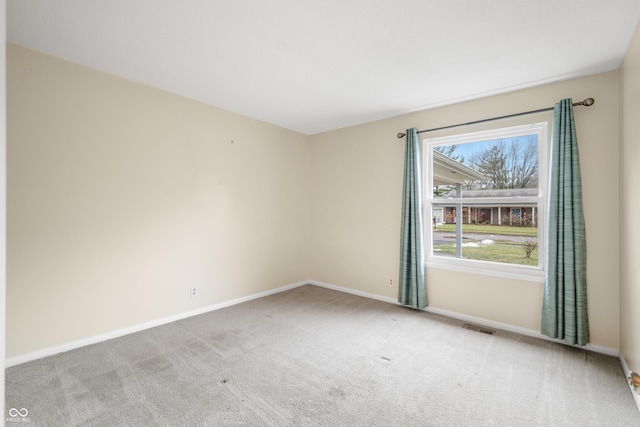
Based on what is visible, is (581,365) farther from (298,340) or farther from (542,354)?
(298,340)

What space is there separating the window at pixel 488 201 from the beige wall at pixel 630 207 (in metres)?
0.56

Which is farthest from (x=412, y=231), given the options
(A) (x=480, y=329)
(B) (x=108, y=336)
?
(B) (x=108, y=336)

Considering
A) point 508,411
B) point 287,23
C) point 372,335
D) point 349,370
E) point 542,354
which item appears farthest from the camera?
point 372,335

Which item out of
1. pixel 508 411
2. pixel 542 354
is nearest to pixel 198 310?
pixel 508 411

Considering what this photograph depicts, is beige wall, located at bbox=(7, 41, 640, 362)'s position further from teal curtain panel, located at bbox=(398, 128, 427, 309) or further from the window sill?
teal curtain panel, located at bbox=(398, 128, 427, 309)

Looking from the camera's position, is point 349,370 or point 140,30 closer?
point 140,30

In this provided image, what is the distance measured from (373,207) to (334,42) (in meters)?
2.27

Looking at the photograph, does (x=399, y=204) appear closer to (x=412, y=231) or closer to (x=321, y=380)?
(x=412, y=231)

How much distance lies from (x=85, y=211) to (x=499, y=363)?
12.1 ft

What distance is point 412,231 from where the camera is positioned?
348 cm

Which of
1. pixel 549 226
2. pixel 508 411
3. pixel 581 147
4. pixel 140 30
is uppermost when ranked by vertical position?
pixel 140 30

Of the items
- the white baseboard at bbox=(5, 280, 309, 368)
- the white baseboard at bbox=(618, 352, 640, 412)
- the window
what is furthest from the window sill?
the white baseboard at bbox=(5, 280, 309, 368)

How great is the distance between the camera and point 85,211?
8.41ft

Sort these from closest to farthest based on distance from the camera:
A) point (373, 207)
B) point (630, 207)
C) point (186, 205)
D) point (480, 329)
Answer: point (630, 207) < point (480, 329) < point (186, 205) < point (373, 207)
